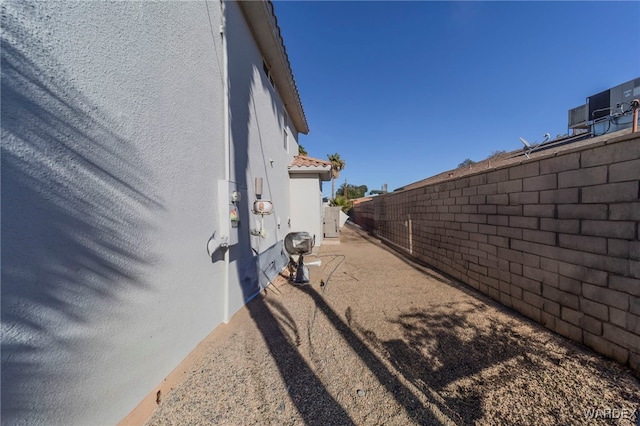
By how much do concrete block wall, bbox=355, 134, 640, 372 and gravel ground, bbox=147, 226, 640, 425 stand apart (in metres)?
0.29

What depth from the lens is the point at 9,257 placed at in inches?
49.8

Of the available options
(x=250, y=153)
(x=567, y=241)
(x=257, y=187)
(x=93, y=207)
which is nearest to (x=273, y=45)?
(x=250, y=153)

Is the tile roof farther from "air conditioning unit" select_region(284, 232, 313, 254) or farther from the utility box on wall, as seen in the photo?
the utility box on wall

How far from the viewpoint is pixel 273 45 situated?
19.4 feet

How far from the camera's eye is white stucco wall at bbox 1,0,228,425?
1331mm

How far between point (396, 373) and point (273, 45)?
6.96m

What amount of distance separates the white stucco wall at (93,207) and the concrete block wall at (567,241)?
176 inches

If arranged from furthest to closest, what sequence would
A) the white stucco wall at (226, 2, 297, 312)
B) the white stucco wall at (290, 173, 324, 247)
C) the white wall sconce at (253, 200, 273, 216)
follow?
the white stucco wall at (290, 173, 324, 247)
the white wall sconce at (253, 200, 273, 216)
the white stucco wall at (226, 2, 297, 312)

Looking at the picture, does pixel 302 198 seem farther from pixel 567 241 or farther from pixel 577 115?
pixel 577 115

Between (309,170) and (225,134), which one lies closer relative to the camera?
(225,134)

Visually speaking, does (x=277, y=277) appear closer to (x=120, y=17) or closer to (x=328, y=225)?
(x=120, y=17)

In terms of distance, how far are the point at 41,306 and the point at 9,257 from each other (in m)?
0.34

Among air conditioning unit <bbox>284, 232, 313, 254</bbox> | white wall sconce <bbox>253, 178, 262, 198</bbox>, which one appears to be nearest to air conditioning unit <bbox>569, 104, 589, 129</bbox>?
air conditioning unit <bbox>284, 232, 313, 254</bbox>

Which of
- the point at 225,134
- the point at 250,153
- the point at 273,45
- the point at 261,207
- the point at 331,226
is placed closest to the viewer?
the point at 225,134
